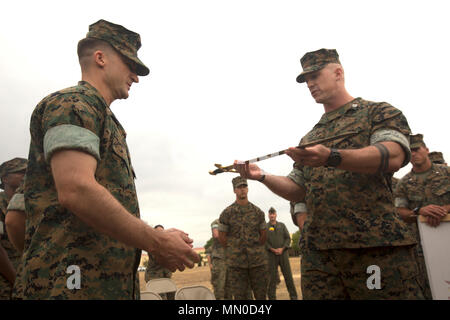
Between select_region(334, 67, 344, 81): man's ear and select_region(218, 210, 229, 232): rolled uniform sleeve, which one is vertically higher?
select_region(334, 67, 344, 81): man's ear

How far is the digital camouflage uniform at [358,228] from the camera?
2719mm

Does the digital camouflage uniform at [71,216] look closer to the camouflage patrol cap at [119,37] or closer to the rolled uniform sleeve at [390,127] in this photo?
the camouflage patrol cap at [119,37]

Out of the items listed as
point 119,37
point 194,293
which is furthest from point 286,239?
point 119,37

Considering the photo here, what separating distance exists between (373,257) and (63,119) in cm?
244

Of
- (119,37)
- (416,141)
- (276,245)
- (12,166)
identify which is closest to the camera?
(119,37)

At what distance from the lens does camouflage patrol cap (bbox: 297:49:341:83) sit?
350cm

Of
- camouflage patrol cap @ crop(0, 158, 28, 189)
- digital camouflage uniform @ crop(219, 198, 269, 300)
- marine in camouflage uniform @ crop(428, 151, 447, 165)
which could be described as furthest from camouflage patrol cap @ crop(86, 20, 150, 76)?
marine in camouflage uniform @ crop(428, 151, 447, 165)

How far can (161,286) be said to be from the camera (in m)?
5.80

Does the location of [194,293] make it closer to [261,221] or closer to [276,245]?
[261,221]

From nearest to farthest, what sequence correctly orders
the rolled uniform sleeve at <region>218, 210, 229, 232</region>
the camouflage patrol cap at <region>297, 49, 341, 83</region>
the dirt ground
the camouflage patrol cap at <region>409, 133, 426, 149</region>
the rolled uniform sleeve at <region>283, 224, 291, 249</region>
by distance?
the camouflage patrol cap at <region>297, 49, 341, 83</region>, the camouflage patrol cap at <region>409, 133, 426, 149</region>, the rolled uniform sleeve at <region>218, 210, 229, 232</region>, the rolled uniform sleeve at <region>283, 224, 291, 249</region>, the dirt ground

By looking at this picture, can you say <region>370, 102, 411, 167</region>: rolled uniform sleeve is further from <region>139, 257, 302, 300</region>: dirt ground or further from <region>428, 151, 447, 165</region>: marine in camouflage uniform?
<region>139, 257, 302, 300</region>: dirt ground

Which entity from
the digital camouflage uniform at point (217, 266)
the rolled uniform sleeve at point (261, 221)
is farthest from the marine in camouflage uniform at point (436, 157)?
the digital camouflage uniform at point (217, 266)

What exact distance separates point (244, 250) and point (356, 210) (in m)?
5.48

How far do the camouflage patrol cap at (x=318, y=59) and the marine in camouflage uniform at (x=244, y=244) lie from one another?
204 inches
